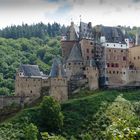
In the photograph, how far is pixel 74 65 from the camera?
75125mm

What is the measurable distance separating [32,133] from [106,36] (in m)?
27.3

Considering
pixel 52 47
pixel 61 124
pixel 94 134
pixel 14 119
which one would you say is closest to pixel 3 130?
pixel 14 119

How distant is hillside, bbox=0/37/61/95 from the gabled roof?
→ 41282 millimetres

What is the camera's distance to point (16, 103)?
69188 millimetres

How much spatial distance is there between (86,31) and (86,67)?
7759 mm

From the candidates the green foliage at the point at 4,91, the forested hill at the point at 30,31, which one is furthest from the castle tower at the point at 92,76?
the forested hill at the point at 30,31

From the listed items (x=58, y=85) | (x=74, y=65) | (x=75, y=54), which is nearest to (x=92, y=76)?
(x=74, y=65)

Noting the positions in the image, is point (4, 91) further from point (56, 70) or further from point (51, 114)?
point (51, 114)

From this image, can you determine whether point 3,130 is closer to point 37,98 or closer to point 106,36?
point 37,98

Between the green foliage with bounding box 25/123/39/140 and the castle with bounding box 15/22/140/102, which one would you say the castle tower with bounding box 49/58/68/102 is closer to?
the castle with bounding box 15/22/140/102

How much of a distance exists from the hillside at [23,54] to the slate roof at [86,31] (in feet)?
132

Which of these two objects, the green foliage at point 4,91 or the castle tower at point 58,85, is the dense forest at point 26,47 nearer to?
the green foliage at point 4,91

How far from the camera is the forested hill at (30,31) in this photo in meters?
175

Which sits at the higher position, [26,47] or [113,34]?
[26,47]
